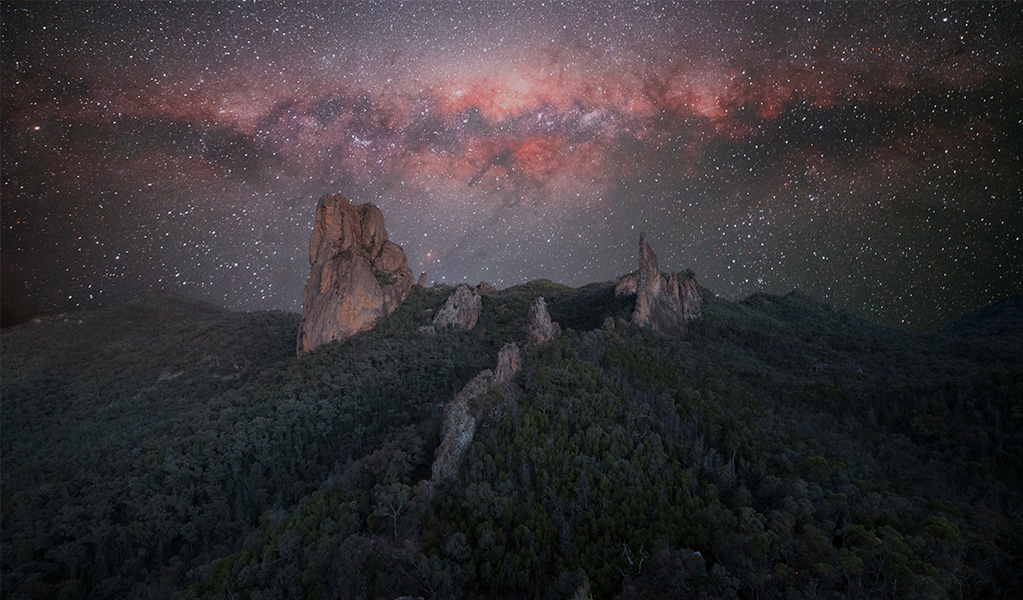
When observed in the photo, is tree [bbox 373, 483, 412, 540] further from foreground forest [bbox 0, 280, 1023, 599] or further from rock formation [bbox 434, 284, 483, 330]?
rock formation [bbox 434, 284, 483, 330]

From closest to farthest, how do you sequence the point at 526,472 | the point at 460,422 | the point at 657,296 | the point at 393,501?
1. the point at 393,501
2. the point at 526,472
3. the point at 460,422
4. the point at 657,296

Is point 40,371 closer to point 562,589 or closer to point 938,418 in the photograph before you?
point 562,589

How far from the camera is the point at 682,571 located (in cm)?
2614

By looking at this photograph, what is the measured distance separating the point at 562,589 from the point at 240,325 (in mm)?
110180

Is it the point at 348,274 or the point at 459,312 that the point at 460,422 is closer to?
the point at 459,312

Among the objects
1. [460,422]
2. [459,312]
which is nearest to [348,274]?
[459,312]

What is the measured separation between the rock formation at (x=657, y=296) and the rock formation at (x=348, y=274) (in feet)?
184

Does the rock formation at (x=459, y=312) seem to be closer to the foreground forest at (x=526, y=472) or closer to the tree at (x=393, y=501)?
the foreground forest at (x=526, y=472)

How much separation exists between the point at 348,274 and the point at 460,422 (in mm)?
56615

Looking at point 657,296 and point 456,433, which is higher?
point 657,296

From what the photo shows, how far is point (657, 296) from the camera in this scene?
8969cm

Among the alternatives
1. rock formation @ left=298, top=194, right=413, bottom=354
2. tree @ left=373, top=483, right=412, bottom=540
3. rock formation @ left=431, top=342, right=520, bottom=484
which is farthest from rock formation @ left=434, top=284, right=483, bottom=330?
tree @ left=373, top=483, right=412, bottom=540

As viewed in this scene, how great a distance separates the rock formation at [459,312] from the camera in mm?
85438

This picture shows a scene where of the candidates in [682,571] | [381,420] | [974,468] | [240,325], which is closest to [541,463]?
[682,571]
